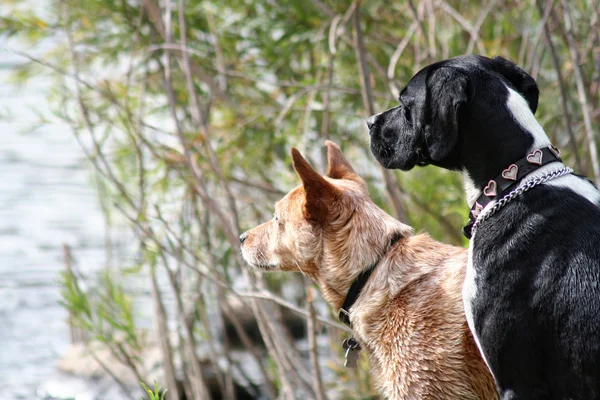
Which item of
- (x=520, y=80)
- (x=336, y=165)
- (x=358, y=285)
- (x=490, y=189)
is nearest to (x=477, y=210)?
(x=490, y=189)

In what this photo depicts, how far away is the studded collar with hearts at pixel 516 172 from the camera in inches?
103

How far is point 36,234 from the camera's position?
10109mm

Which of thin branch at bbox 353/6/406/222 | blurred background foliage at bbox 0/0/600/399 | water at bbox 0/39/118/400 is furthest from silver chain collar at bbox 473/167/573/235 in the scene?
water at bbox 0/39/118/400

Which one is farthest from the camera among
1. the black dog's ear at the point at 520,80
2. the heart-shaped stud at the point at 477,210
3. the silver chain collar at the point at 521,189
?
the black dog's ear at the point at 520,80

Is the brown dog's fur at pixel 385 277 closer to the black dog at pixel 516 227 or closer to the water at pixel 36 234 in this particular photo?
the black dog at pixel 516 227

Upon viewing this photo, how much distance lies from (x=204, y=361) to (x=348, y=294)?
14.1ft

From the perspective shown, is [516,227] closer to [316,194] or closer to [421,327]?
[421,327]

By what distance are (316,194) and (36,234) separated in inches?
306

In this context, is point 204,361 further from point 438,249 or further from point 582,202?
point 582,202

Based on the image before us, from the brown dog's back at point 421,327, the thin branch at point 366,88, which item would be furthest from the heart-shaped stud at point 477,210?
the thin branch at point 366,88

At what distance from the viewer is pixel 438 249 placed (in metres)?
3.17

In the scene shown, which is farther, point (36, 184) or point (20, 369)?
point (36, 184)

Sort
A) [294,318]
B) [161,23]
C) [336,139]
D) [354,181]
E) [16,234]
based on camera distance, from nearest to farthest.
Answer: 1. [354,181]
2. [161,23]
3. [336,139]
4. [294,318]
5. [16,234]

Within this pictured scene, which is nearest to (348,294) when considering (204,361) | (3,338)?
(204,361)
